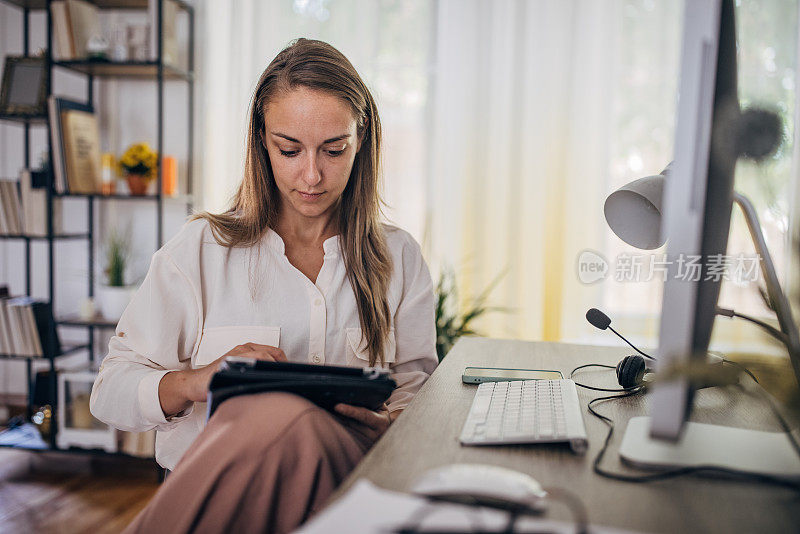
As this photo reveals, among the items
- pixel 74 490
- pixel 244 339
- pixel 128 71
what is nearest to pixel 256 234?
pixel 244 339

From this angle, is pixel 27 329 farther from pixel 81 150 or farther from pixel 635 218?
pixel 635 218

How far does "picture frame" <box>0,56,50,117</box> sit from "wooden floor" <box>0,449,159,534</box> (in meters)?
1.36

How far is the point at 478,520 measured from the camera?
1.72 ft

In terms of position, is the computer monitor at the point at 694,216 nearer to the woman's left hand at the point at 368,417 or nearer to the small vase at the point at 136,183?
the woman's left hand at the point at 368,417

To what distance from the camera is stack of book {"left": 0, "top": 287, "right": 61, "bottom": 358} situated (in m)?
2.51

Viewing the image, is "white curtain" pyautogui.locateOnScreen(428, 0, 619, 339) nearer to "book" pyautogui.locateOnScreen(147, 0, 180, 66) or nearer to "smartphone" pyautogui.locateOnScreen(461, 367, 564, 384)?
"book" pyautogui.locateOnScreen(147, 0, 180, 66)

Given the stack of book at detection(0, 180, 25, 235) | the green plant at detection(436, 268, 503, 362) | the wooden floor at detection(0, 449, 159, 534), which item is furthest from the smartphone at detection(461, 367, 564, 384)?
the stack of book at detection(0, 180, 25, 235)

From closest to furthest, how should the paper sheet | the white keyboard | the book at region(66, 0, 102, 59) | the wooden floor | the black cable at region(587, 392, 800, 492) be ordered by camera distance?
the paper sheet, the black cable at region(587, 392, 800, 492), the white keyboard, the wooden floor, the book at region(66, 0, 102, 59)

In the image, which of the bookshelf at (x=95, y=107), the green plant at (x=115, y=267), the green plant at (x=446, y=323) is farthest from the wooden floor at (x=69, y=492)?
the green plant at (x=446, y=323)

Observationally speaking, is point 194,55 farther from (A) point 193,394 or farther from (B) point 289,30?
(A) point 193,394

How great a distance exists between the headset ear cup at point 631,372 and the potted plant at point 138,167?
215 centimetres

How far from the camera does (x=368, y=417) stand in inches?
38.2

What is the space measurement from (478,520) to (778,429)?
571 mm

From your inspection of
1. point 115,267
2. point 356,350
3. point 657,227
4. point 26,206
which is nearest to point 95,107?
point 26,206
